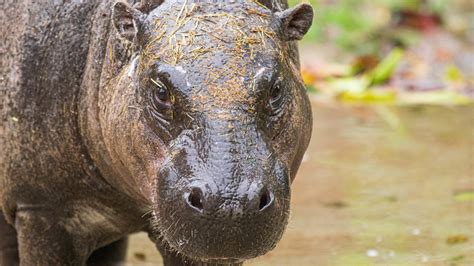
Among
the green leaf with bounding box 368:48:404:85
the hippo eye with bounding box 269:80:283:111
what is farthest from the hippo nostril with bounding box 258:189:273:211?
the green leaf with bounding box 368:48:404:85

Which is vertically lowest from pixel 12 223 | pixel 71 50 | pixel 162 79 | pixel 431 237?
pixel 431 237

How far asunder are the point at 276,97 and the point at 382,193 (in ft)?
14.4

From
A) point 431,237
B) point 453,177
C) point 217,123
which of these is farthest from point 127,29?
point 453,177

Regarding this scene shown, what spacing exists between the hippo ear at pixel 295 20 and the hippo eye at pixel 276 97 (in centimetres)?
40

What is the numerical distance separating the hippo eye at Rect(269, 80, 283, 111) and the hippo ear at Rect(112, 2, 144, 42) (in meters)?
0.70

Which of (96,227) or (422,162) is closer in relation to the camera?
(96,227)

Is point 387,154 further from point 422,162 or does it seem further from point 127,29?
point 127,29

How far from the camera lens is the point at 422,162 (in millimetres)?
10734

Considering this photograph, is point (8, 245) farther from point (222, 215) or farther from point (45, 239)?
point (222, 215)

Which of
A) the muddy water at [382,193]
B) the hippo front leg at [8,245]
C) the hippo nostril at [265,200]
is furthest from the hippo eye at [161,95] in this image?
the muddy water at [382,193]

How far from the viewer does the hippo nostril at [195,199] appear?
5.00 m

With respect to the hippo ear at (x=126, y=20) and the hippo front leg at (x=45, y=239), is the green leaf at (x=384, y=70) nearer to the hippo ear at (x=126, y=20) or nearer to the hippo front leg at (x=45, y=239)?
the hippo front leg at (x=45, y=239)

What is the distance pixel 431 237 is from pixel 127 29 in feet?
10.8

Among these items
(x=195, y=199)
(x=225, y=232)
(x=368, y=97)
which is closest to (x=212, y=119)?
(x=195, y=199)
